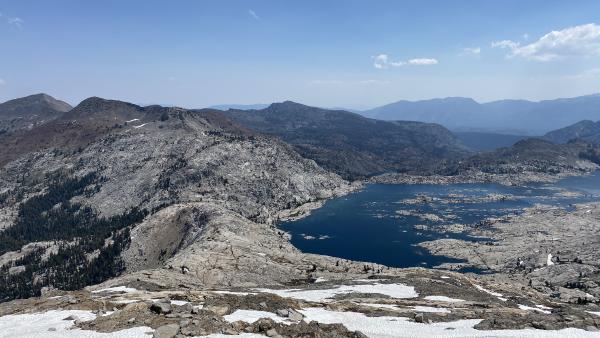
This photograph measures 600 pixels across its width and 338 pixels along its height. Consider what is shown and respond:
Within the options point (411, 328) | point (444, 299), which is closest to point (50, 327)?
point (411, 328)

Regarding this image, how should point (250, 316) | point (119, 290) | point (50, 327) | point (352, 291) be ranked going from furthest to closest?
point (119, 290), point (352, 291), point (250, 316), point (50, 327)

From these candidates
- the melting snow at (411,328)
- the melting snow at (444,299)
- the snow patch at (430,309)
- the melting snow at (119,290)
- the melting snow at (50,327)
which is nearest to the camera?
the melting snow at (50,327)

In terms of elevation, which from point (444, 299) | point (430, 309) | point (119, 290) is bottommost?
point (444, 299)

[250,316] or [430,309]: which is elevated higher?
[250,316]

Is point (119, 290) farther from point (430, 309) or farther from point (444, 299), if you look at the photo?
point (444, 299)

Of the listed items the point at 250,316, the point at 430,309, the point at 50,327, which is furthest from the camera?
the point at 430,309

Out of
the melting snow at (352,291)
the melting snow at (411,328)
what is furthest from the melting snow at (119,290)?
the melting snow at (411,328)

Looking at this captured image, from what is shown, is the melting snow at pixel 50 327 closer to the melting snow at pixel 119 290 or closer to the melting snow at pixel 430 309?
the melting snow at pixel 119 290
